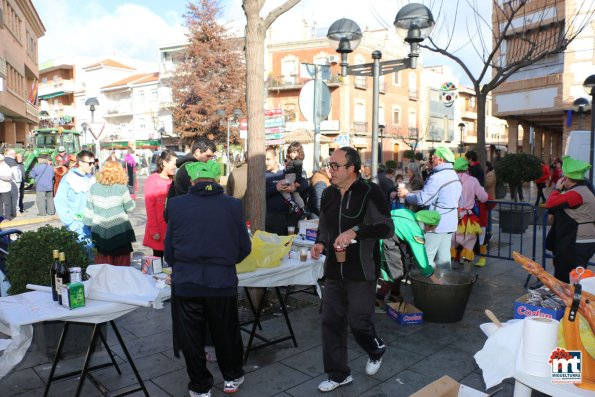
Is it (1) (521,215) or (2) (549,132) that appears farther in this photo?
(2) (549,132)

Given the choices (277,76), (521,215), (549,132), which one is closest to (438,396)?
(521,215)

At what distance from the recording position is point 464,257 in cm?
735

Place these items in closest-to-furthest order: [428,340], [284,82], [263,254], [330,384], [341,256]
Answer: [341,256] < [330,384] < [263,254] < [428,340] < [284,82]

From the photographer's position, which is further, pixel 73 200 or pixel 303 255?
pixel 73 200

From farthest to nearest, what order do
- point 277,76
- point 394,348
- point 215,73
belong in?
point 277,76 < point 215,73 < point 394,348

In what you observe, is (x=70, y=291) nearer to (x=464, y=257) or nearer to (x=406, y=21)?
(x=406, y=21)

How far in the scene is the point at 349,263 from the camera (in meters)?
3.61

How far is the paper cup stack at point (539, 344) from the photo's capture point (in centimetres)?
203

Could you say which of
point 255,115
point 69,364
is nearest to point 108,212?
point 69,364

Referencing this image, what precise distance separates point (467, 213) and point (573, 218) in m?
2.04

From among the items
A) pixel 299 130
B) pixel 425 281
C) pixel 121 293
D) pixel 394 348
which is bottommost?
pixel 394 348

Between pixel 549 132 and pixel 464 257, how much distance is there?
87.2 ft

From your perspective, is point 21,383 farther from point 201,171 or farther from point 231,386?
point 201,171

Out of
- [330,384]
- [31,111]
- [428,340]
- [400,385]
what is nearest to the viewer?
[330,384]
